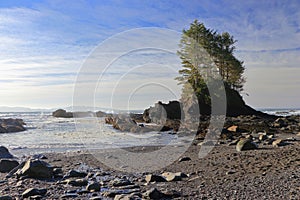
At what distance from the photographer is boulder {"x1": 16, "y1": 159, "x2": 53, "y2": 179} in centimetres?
895

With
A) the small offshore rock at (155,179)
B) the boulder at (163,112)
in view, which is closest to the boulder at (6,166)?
the small offshore rock at (155,179)

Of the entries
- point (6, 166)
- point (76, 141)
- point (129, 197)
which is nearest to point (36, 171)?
point (6, 166)

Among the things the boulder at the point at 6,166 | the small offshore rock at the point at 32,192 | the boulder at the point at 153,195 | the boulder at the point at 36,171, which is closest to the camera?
the boulder at the point at 153,195

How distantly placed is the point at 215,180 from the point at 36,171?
4588 mm

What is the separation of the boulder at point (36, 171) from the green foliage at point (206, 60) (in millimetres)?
27394

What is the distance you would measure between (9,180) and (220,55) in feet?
113

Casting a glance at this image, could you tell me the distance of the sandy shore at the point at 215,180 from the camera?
6.81 metres

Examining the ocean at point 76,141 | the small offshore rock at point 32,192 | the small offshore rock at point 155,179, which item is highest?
the ocean at point 76,141

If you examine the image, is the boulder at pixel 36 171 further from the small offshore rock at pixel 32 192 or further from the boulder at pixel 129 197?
the boulder at pixel 129 197

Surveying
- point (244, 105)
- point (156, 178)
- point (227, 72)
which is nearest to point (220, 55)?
point (227, 72)

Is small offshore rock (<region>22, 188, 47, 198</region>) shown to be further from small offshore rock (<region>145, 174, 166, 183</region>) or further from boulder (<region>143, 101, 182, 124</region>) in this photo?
boulder (<region>143, 101, 182, 124</region>)

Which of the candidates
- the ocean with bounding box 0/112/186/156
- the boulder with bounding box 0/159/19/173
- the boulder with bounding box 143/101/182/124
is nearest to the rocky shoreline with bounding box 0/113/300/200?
the boulder with bounding box 0/159/19/173

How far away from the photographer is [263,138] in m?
17.3

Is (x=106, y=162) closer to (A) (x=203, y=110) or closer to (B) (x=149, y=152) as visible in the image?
(B) (x=149, y=152)
